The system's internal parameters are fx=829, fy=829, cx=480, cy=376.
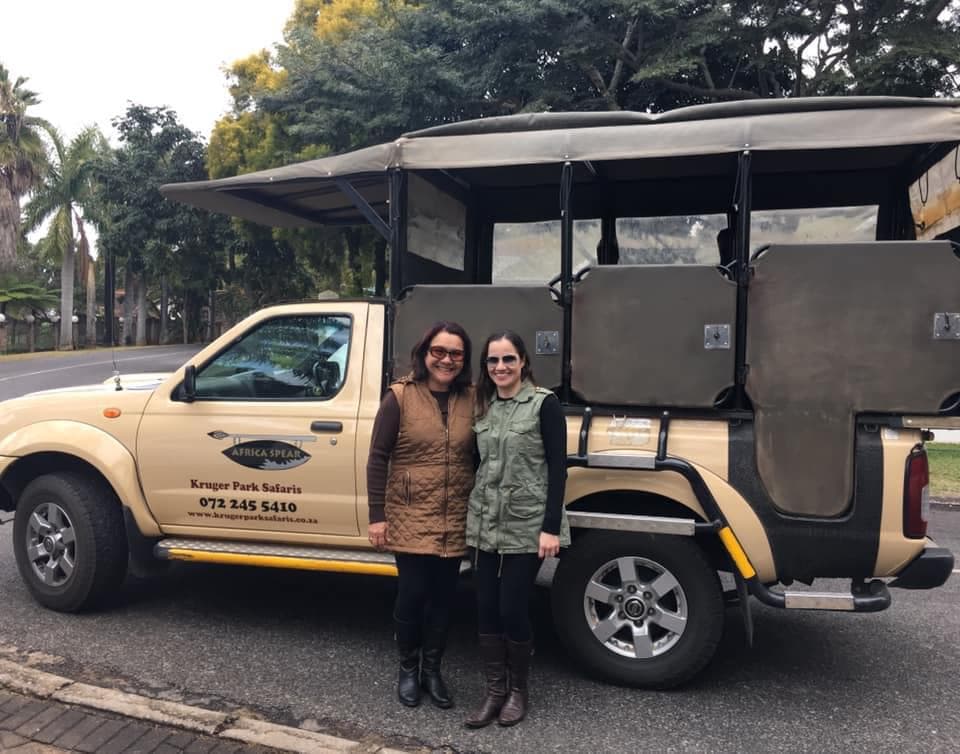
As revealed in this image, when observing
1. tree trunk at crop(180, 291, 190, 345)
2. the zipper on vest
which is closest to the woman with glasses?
the zipper on vest

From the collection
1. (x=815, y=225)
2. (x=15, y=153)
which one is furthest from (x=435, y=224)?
(x=15, y=153)

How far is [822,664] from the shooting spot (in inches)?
166

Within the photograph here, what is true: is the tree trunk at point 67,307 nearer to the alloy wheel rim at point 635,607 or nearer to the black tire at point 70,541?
the black tire at point 70,541

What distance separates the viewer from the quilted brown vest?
3498mm

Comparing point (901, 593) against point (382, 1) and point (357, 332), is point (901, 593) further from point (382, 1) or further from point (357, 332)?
point (382, 1)

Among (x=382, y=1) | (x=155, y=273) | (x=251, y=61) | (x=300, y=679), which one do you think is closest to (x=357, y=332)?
(x=300, y=679)

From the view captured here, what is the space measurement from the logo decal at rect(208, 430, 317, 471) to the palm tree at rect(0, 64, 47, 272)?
116 feet

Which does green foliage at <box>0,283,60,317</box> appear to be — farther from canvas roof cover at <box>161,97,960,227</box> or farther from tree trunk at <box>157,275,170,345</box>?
canvas roof cover at <box>161,97,960,227</box>

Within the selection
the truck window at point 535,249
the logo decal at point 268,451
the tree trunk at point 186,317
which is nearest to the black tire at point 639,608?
the logo decal at point 268,451

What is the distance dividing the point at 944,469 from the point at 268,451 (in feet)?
29.5

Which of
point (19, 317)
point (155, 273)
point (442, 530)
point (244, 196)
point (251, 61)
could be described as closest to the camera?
point (442, 530)

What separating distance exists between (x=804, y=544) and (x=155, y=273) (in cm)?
2497

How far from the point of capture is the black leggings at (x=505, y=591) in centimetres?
343

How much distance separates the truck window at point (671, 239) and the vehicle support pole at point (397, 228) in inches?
81.0
